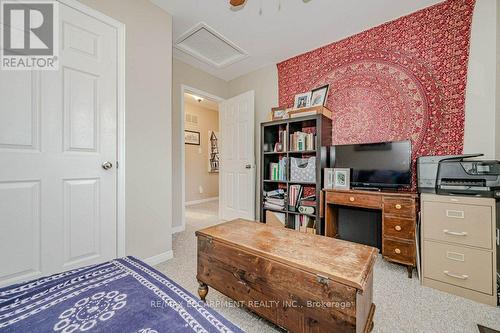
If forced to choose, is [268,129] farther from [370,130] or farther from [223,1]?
[223,1]

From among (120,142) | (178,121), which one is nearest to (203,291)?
(120,142)

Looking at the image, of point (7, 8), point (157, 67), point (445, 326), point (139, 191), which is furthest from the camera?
point (157, 67)

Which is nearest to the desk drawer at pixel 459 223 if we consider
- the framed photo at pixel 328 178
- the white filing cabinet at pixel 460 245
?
the white filing cabinet at pixel 460 245

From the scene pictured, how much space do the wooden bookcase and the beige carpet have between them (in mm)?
890

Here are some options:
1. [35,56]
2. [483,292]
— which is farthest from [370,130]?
Result: [35,56]

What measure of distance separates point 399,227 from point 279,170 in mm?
1541

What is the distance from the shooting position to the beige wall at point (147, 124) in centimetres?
192

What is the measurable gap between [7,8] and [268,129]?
8.70 feet

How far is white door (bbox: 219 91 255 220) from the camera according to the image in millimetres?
3373

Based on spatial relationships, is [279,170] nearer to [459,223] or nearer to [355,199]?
[355,199]

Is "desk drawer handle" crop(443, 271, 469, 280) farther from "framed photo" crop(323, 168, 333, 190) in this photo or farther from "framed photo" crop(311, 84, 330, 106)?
"framed photo" crop(311, 84, 330, 106)

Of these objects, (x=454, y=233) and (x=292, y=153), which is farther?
(x=292, y=153)

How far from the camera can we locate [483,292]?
4.84 ft

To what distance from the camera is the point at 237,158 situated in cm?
359
